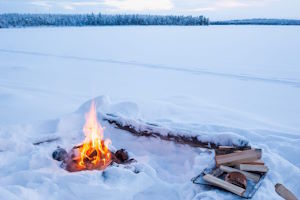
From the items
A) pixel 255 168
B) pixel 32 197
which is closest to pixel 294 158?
pixel 255 168

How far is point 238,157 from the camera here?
432 centimetres

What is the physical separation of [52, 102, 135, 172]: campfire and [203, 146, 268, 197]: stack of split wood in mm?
1369

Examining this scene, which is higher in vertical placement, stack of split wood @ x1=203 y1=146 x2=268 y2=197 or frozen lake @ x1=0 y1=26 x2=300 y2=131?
stack of split wood @ x1=203 y1=146 x2=268 y2=197

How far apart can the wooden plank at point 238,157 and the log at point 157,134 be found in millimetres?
288

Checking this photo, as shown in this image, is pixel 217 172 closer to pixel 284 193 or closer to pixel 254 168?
pixel 254 168

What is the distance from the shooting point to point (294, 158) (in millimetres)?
5152

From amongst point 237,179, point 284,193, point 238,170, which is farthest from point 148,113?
point 284,193

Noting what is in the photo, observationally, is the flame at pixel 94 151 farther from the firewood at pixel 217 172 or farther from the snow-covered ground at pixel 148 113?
the firewood at pixel 217 172

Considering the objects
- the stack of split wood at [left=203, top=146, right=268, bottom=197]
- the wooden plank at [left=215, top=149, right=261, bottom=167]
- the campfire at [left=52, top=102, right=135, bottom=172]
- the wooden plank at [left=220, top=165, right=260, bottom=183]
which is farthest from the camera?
the campfire at [left=52, top=102, right=135, bottom=172]

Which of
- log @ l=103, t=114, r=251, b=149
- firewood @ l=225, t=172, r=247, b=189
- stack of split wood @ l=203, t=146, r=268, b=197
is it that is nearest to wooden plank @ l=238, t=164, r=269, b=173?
stack of split wood @ l=203, t=146, r=268, b=197

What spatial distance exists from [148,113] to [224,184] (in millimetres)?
3748

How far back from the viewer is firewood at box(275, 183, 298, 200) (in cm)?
382

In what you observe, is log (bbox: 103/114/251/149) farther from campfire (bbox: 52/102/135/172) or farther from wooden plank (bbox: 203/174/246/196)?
wooden plank (bbox: 203/174/246/196)

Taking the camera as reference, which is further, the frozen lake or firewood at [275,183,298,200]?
the frozen lake
